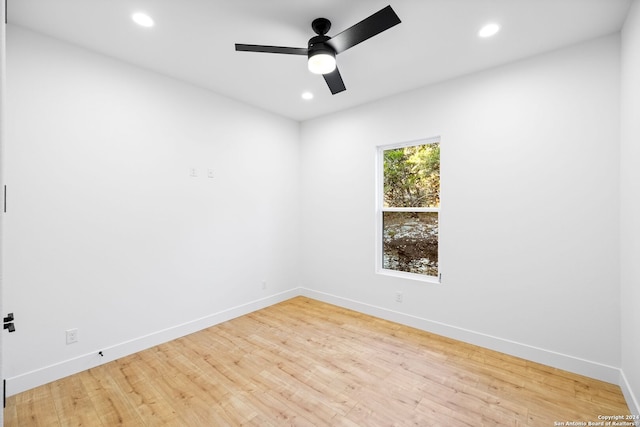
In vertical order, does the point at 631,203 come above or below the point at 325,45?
below

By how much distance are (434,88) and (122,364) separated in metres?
4.14

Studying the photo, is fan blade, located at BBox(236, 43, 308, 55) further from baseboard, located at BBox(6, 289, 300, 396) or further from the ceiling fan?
baseboard, located at BBox(6, 289, 300, 396)

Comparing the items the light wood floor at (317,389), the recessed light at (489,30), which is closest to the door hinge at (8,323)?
the light wood floor at (317,389)

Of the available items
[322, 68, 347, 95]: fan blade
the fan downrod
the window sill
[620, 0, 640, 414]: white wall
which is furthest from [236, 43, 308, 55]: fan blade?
the window sill

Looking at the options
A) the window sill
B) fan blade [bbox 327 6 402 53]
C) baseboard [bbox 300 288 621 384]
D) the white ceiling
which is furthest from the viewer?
the window sill

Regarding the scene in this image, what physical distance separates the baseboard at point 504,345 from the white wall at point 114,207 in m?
1.73

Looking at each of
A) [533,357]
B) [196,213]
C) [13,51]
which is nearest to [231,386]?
[196,213]

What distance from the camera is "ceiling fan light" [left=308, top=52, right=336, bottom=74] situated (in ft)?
7.10

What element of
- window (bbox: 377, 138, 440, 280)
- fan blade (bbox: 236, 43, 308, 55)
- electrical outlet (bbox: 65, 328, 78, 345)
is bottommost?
electrical outlet (bbox: 65, 328, 78, 345)

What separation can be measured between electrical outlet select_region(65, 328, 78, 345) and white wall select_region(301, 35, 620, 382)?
3054 millimetres

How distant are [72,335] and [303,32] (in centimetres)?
316

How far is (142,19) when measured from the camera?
2203 mm

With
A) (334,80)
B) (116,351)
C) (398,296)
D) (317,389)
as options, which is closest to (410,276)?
(398,296)

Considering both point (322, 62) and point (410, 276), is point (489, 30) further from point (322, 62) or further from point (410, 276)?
point (410, 276)
